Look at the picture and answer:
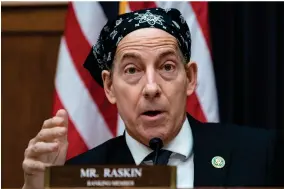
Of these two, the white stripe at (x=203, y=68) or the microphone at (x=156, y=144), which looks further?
the white stripe at (x=203, y=68)

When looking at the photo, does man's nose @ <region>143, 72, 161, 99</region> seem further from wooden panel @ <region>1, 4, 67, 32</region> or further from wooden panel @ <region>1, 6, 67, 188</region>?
wooden panel @ <region>1, 4, 67, 32</region>

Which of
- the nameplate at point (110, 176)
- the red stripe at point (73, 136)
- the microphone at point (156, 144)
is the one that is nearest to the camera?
the nameplate at point (110, 176)

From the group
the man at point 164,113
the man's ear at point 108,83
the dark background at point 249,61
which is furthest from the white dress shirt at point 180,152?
the dark background at point 249,61

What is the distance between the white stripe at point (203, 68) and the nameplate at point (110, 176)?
731 millimetres

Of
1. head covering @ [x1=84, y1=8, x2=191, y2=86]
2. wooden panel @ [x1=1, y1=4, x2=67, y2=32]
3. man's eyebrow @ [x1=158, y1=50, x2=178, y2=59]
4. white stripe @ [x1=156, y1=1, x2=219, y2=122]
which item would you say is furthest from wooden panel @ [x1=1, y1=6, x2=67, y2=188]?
man's eyebrow @ [x1=158, y1=50, x2=178, y2=59]

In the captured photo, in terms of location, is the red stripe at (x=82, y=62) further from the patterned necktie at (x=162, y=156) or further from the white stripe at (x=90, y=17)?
the patterned necktie at (x=162, y=156)

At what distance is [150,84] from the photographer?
1.28m

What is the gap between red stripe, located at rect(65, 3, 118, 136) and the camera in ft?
5.71

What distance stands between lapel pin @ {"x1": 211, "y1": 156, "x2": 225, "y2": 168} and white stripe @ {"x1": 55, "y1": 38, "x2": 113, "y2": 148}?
1.62 ft

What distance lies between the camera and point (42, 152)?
3.84 feet

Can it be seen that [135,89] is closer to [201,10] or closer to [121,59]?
[121,59]

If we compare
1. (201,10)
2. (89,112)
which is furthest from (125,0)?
(89,112)

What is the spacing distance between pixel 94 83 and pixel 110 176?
724 mm

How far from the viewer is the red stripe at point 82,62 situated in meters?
1.74
